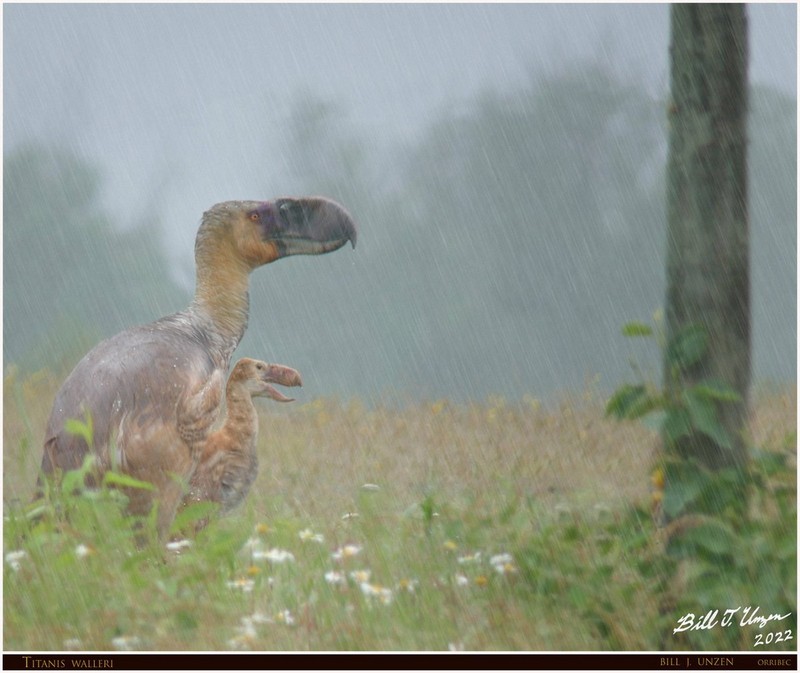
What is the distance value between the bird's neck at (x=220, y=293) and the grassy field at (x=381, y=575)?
1180 mm

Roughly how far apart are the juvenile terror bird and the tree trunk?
2202 millimetres

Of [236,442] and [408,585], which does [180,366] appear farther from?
[408,585]

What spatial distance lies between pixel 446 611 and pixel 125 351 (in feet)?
7.84

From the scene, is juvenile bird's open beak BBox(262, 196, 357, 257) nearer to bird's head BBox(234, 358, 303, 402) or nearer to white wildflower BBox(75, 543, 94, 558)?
bird's head BBox(234, 358, 303, 402)

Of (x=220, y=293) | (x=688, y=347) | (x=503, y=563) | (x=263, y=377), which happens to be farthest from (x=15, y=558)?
(x=688, y=347)

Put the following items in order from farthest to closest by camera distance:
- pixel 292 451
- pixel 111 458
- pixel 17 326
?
1. pixel 17 326
2. pixel 292 451
3. pixel 111 458

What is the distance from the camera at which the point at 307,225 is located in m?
5.99

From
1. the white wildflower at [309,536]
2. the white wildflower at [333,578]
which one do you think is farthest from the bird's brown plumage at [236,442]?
the white wildflower at [333,578]

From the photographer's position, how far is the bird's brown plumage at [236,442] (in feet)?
17.9

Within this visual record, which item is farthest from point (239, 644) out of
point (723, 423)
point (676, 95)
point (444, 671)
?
point (676, 95)

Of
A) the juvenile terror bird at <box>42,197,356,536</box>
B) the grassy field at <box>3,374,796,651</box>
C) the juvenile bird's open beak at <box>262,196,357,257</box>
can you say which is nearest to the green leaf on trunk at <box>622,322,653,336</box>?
the grassy field at <box>3,374,796,651</box>

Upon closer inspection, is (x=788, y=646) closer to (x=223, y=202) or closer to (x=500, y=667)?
(x=500, y=667)

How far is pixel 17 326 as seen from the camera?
721 cm

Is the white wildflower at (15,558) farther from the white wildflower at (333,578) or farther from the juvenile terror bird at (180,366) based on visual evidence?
the white wildflower at (333,578)
